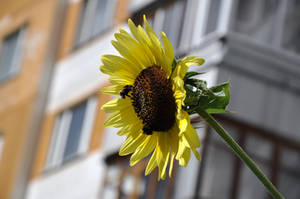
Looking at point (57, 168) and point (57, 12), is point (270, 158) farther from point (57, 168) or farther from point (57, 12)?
point (57, 12)

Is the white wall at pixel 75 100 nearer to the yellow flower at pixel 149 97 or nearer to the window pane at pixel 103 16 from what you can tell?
the window pane at pixel 103 16

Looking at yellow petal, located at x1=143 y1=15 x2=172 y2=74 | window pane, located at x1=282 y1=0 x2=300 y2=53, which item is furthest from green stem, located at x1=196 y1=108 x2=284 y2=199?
window pane, located at x1=282 y1=0 x2=300 y2=53

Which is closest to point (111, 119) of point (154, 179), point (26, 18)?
point (154, 179)

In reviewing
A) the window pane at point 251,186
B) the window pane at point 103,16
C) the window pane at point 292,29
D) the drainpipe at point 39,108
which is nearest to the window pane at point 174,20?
the window pane at point 292,29

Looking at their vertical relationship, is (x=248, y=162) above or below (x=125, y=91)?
below

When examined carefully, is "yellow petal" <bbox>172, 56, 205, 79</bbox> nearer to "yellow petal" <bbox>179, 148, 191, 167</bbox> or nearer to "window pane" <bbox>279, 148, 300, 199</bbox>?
"yellow petal" <bbox>179, 148, 191, 167</bbox>

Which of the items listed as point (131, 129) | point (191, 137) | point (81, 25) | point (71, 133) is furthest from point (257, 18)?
point (191, 137)

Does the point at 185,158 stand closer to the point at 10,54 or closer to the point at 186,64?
the point at 186,64
